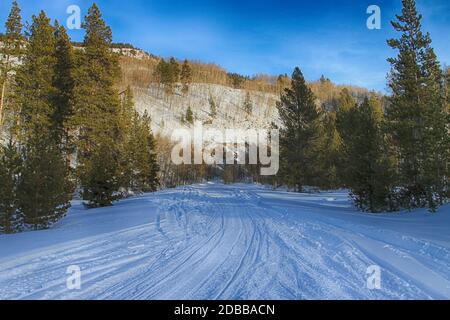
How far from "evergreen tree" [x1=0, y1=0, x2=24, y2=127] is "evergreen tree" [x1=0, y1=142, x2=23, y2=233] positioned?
1540 cm

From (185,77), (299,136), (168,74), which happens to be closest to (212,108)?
(168,74)

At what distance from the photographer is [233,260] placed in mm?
6438

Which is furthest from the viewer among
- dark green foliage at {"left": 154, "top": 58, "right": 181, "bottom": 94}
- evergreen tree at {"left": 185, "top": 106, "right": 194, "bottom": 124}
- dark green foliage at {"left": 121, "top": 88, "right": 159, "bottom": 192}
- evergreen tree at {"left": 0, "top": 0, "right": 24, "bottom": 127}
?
dark green foliage at {"left": 154, "top": 58, "right": 181, "bottom": 94}

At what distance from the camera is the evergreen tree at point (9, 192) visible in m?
12.4

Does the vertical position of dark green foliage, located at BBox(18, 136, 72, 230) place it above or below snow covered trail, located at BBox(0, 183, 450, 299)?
above

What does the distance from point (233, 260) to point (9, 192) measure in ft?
33.9

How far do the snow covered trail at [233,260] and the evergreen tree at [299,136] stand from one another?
18.6 metres

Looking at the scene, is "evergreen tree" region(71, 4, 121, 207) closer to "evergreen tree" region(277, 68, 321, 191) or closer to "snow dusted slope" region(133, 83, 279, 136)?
"evergreen tree" region(277, 68, 321, 191)

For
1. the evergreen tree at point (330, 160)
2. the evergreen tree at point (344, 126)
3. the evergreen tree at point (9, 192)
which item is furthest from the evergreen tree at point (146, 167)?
the evergreen tree at point (9, 192)

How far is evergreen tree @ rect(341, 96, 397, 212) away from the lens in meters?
15.2

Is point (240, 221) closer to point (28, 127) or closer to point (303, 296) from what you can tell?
point (303, 296)

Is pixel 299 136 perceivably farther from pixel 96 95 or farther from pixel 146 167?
pixel 96 95

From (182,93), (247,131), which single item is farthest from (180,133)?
(182,93)

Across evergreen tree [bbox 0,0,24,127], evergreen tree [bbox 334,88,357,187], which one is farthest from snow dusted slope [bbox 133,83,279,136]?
evergreen tree [bbox 0,0,24,127]
